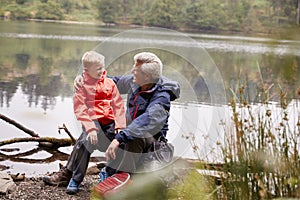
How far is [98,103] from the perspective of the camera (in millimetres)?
3844

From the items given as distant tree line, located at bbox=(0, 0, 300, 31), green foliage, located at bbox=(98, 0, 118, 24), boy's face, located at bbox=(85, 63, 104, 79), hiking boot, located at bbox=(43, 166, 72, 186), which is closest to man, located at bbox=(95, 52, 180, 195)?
boy's face, located at bbox=(85, 63, 104, 79)

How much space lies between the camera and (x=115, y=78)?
3936mm

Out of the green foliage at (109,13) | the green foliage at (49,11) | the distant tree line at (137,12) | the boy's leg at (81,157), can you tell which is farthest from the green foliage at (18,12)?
the boy's leg at (81,157)

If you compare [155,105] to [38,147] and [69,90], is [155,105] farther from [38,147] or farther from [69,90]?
[69,90]

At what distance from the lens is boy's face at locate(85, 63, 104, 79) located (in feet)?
12.4

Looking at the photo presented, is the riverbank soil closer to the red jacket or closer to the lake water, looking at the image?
the red jacket

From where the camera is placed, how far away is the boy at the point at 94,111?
379 centimetres

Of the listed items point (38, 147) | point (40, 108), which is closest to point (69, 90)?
point (40, 108)

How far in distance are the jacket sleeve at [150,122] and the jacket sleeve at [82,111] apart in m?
0.42

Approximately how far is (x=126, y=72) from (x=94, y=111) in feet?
4.88

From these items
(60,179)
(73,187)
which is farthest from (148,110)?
(60,179)

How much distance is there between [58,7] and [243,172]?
179 feet

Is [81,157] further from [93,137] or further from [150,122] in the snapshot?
[150,122]

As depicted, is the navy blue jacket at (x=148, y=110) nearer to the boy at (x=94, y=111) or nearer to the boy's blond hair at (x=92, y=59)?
the boy at (x=94, y=111)
